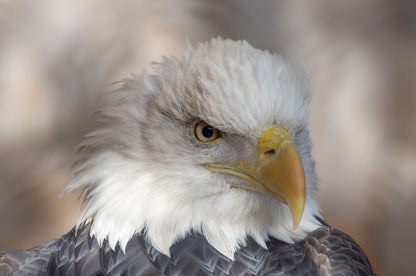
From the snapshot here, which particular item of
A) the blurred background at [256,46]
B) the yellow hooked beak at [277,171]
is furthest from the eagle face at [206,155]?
the blurred background at [256,46]

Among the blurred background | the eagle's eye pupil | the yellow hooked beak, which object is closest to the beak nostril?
the yellow hooked beak

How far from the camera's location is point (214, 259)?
37.1 inches

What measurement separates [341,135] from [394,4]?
50 cm

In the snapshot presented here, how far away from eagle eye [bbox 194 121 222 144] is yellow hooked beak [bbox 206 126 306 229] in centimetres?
6

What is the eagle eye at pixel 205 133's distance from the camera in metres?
0.89

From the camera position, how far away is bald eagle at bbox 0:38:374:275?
0.86 m

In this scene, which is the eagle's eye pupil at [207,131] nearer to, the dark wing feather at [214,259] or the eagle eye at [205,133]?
the eagle eye at [205,133]

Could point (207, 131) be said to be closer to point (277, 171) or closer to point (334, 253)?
point (277, 171)

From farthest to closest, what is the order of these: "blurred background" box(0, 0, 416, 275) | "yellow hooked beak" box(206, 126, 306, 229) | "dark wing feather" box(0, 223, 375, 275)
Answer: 1. "blurred background" box(0, 0, 416, 275)
2. "dark wing feather" box(0, 223, 375, 275)
3. "yellow hooked beak" box(206, 126, 306, 229)

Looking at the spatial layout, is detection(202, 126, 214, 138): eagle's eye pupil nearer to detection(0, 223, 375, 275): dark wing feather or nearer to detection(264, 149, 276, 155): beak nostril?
detection(264, 149, 276, 155): beak nostril

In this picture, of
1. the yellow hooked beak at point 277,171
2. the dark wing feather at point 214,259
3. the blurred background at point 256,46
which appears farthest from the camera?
the blurred background at point 256,46

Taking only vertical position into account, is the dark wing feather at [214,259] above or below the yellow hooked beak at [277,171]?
below

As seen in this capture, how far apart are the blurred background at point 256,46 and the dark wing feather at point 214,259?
2.50ft

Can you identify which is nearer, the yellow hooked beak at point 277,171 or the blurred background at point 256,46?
the yellow hooked beak at point 277,171
